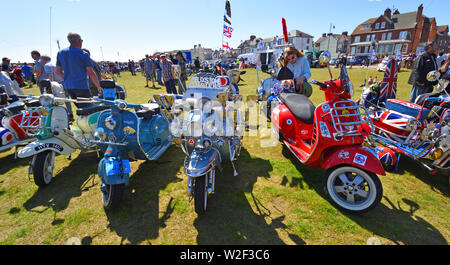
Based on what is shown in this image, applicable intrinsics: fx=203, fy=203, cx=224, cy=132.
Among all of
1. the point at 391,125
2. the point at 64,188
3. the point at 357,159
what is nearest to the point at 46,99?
the point at 64,188

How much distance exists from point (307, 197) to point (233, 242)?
1.36 meters

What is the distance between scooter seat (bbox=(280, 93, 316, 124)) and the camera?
11.3 feet

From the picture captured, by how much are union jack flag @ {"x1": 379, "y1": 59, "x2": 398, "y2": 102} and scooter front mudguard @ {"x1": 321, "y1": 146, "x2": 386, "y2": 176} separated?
2.44 metres

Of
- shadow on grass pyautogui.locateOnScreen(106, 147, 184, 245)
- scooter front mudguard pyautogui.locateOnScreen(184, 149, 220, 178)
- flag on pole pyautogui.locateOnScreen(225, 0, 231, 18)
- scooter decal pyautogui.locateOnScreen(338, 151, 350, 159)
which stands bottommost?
shadow on grass pyautogui.locateOnScreen(106, 147, 184, 245)

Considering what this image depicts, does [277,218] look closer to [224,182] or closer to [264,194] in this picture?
[264,194]

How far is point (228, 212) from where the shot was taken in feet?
9.17

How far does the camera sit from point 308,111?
3479 millimetres


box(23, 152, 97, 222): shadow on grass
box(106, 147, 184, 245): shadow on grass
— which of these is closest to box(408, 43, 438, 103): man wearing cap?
box(106, 147, 184, 245): shadow on grass

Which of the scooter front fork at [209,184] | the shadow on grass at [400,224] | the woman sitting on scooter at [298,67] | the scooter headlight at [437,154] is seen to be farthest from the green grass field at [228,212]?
the woman sitting on scooter at [298,67]

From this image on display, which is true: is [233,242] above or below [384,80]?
below

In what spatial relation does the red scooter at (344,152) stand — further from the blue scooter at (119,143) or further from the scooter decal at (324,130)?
the blue scooter at (119,143)

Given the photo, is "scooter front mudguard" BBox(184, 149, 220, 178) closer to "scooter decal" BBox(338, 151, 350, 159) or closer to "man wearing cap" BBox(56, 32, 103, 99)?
"scooter decal" BBox(338, 151, 350, 159)
